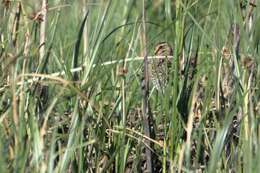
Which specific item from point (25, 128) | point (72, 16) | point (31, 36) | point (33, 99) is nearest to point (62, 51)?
point (31, 36)

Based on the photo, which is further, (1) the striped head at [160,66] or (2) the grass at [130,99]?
(1) the striped head at [160,66]

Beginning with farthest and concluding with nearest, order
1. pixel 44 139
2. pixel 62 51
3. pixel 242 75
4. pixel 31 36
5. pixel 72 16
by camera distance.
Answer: pixel 72 16 → pixel 62 51 → pixel 31 36 → pixel 242 75 → pixel 44 139

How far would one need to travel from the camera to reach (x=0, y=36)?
8.75 feet

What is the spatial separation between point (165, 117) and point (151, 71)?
0.19m

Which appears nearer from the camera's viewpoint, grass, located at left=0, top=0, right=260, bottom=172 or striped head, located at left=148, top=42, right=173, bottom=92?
grass, located at left=0, top=0, right=260, bottom=172

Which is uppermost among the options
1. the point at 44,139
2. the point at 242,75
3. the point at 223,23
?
the point at 223,23

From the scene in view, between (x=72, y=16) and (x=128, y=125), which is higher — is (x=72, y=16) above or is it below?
above

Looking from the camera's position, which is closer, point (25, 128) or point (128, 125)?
point (25, 128)

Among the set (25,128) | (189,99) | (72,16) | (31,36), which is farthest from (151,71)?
(72,16)

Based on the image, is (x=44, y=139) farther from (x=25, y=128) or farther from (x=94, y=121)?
(x=94, y=121)

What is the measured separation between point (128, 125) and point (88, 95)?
0.92 ft

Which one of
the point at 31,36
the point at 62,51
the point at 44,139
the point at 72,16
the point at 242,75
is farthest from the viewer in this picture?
the point at 72,16

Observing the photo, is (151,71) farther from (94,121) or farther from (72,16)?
(72,16)

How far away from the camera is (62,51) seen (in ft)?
9.87
